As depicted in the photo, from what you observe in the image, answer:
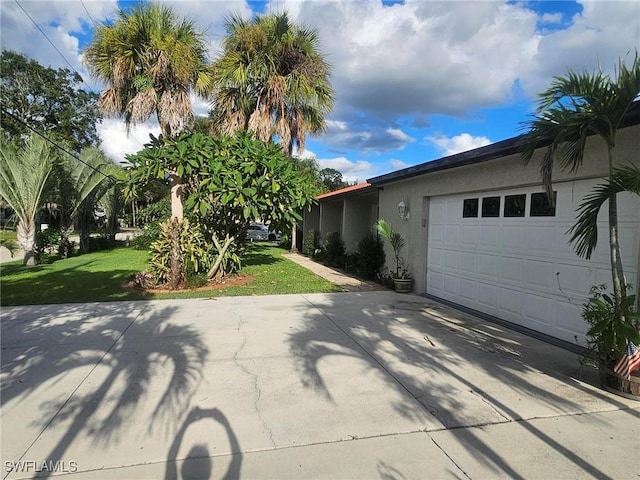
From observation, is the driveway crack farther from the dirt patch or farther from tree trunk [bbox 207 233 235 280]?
tree trunk [bbox 207 233 235 280]

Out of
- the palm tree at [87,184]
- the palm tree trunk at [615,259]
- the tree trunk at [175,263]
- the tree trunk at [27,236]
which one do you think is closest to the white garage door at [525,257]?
the palm tree trunk at [615,259]

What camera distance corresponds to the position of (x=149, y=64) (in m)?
12.6

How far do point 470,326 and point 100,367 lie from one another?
18.2 ft

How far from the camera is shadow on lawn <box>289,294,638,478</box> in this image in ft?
11.3

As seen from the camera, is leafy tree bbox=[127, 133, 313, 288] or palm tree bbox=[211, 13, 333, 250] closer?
leafy tree bbox=[127, 133, 313, 288]

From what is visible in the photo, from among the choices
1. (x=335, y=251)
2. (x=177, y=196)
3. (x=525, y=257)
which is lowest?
(x=335, y=251)

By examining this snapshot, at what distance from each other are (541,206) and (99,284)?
10.3 metres

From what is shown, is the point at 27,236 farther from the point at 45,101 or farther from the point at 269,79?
the point at 45,101

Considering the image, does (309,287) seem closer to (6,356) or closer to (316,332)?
(316,332)

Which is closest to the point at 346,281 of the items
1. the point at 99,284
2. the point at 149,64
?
the point at 99,284

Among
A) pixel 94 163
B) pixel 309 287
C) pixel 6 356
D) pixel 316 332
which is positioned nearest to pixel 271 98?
pixel 309 287

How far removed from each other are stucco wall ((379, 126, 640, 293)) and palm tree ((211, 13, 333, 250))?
5.32m

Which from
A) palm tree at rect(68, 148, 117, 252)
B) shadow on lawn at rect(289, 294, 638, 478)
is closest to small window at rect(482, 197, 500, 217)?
shadow on lawn at rect(289, 294, 638, 478)

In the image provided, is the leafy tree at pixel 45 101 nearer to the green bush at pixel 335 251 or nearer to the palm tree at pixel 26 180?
the palm tree at pixel 26 180
